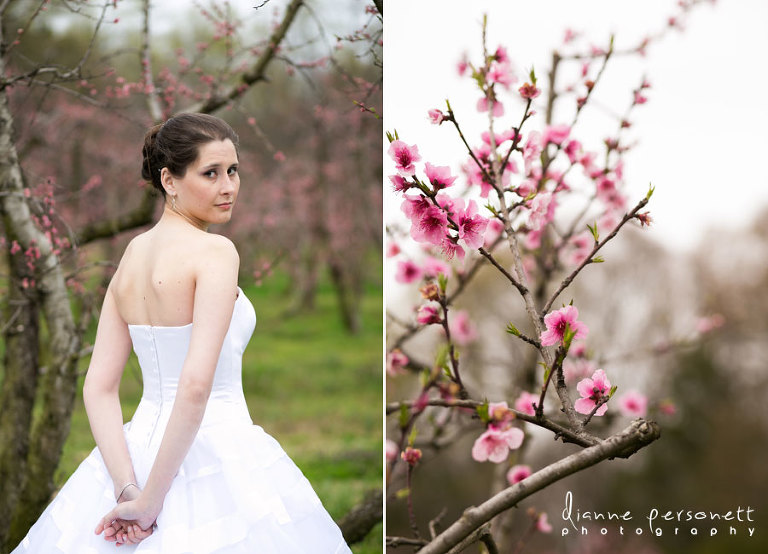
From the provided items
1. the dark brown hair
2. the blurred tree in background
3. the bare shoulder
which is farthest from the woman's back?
the blurred tree in background

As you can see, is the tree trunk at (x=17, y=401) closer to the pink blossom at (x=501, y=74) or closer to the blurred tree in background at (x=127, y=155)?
the blurred tree in background at (x=127, y=155)

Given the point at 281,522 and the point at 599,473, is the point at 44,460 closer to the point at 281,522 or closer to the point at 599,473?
the point at 281,522

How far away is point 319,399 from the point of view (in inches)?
235

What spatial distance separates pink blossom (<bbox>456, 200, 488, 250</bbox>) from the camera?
1.17 meters

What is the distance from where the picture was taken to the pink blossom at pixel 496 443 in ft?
4.15

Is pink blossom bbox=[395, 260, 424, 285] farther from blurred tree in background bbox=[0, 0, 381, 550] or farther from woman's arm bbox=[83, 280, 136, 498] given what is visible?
woman's arm bbox=[83, 280, 136, 498]

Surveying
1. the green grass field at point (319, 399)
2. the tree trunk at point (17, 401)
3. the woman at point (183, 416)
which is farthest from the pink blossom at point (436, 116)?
the green grass field at point (319, 399)

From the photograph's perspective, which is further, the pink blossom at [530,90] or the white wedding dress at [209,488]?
the pink blossom at [530,90]

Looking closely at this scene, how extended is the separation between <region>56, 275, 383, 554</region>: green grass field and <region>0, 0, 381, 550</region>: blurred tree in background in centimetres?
43

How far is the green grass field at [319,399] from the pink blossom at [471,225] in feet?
5.77

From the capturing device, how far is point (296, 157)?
938cm

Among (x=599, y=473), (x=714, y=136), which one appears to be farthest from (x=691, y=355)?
(x=714, y=136)

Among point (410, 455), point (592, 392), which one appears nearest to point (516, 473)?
Result: point (410, 455)

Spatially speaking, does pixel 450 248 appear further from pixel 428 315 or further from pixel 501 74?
pixel 501 74
